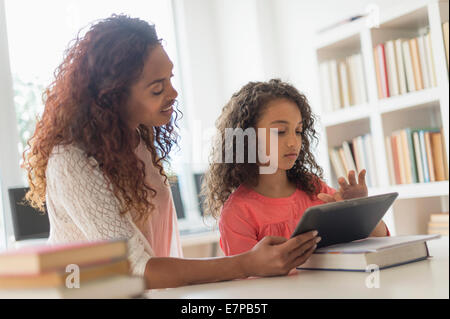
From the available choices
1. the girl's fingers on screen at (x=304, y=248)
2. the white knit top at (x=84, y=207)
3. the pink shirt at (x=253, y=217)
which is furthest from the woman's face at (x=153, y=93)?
the girl's fingers on screen at (x=304, y=248)

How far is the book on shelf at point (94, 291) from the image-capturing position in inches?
18.1

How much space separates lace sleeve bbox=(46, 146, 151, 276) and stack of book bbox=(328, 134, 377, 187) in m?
1.94

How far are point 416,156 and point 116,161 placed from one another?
5.97ft

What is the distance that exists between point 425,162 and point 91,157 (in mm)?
1849

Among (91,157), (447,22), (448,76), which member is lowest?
(91,157)

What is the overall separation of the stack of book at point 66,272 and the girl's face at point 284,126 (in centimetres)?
86

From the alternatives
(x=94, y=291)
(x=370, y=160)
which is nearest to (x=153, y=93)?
(x=94, y=291)

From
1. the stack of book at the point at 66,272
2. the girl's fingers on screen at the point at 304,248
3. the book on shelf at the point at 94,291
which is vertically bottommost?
the girl's fingers on screen at the point at 304,248

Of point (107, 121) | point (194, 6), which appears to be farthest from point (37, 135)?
point (194, 6)

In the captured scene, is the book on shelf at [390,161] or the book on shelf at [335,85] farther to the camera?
the book on shelf at [335,85]

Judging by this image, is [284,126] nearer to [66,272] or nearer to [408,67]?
[66,272]

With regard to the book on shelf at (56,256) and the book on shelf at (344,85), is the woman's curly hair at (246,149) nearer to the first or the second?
the book on shelf at (56,256)

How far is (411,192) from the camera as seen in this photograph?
2428mm
